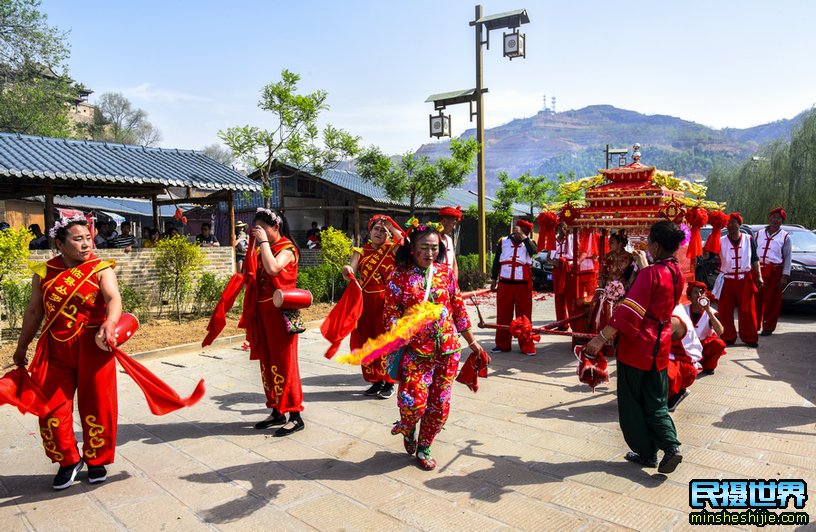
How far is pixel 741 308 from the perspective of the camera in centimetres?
786

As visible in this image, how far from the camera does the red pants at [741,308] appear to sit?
7.79m

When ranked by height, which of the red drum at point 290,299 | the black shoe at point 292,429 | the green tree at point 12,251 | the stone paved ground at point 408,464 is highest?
the green tree at point 12,251

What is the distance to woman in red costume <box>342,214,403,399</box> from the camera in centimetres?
553

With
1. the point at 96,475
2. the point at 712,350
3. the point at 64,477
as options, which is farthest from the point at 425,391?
the point at 712,350

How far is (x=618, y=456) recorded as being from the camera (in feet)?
13.1

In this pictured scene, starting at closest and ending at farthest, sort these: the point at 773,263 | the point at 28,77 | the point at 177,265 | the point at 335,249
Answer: the point at 773,263
the point at 177,265
the point at 335,249
the point at 28,77

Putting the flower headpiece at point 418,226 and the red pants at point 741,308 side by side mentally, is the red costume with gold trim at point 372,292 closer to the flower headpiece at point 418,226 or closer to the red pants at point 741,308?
the flower headpiece at point 418,226

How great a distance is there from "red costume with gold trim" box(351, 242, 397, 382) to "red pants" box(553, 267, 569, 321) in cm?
344

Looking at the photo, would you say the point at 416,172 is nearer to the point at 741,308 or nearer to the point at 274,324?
the point at 741,308

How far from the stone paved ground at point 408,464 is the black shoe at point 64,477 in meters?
0.06

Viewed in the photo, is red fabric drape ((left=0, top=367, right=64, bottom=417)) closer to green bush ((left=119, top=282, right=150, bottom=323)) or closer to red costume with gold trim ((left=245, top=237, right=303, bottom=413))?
red costume with gold trim ((left=245, top=237, right=303, bottom=413))

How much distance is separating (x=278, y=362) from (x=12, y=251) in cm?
530

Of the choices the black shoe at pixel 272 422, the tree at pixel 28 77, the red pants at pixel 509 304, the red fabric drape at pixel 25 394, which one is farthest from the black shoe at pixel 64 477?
the tree at pixel 28 77

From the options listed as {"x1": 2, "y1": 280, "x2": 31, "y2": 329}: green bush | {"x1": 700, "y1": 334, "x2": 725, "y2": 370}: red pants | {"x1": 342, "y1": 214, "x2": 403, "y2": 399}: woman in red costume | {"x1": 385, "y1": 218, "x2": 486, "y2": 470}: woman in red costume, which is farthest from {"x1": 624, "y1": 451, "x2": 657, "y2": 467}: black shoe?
{"x1": 2, "y1": 280, "x2": 31, "y2": 329}: green bush
